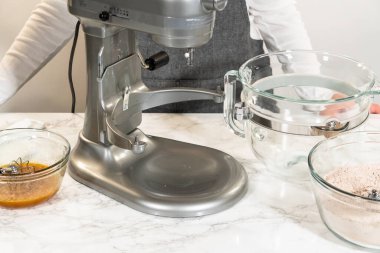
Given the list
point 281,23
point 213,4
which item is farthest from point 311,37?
point 213,4

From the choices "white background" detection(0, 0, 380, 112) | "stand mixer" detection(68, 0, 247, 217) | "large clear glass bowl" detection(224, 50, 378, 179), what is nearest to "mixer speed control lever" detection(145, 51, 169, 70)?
"stand mixer" detection(68, 0, 247, 217)

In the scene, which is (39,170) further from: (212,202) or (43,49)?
(43,49)

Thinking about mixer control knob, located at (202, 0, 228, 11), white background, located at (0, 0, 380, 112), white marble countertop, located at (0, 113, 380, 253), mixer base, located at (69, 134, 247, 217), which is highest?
mixer control knob, located at (202, 0, 228, 11)

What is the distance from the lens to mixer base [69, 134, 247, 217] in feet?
3.08

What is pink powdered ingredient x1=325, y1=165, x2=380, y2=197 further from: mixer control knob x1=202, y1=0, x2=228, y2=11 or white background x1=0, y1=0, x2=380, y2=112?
white background x1=0, y1=0, x2=380, y2=112

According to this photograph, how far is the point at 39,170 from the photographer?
95cm

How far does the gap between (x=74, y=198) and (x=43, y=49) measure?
0.55 meters

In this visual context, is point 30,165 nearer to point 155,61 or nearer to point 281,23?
point 155,61

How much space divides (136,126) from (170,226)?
0.78 feet

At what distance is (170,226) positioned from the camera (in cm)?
91

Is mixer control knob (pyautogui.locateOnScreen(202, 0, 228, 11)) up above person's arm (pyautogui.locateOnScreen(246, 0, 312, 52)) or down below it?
above

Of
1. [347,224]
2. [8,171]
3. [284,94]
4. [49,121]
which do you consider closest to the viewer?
[347,224]

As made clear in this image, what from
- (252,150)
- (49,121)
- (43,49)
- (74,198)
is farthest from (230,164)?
Answer: (43,49)

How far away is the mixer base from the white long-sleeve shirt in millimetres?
423
